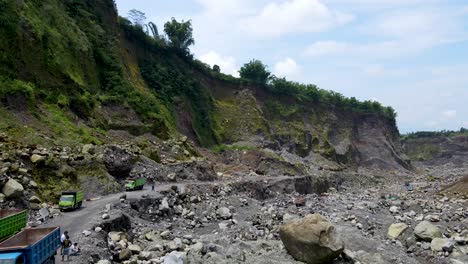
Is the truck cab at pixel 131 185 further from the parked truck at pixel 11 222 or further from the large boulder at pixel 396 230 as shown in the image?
the large boulder at pixel 396 230

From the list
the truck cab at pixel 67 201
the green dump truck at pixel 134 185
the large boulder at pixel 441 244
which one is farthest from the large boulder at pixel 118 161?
the large boulder at pixel 441 244

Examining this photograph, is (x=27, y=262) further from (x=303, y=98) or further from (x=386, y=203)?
(x=303, y=98)

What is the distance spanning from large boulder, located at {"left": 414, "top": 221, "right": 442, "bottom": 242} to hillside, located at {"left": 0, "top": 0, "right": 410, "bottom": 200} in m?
19.6

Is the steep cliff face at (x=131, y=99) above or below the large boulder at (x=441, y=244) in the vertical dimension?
above

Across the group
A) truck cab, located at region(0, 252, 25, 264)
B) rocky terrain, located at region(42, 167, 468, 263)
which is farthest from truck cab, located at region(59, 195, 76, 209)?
truck cab, located at region(0, 252, 25, 264)

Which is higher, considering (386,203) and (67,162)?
(67,162)

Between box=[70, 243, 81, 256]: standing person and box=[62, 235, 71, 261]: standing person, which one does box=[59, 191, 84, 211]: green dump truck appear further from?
box=[62, 235, 71, 261]: standing person

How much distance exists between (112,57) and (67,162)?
1001 inches

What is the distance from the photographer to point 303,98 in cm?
8281

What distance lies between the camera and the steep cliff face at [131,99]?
32.2 metres

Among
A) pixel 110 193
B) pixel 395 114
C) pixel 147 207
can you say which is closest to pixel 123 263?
pixel 147 207

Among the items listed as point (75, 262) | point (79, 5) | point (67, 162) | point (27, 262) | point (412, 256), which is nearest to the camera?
point (27, 262)

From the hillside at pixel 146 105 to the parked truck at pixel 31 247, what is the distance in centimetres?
979

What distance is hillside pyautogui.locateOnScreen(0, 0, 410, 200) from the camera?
31641 millimetres
